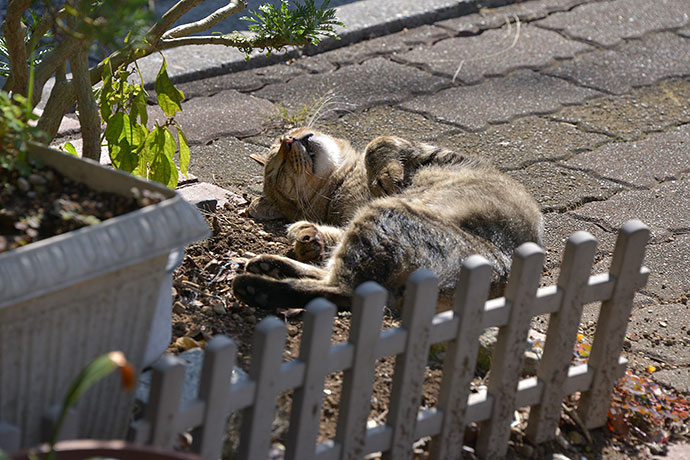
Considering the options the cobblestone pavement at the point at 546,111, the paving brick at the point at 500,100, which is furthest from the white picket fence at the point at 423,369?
the paving brick at the point at 500,100

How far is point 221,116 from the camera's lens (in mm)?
5047

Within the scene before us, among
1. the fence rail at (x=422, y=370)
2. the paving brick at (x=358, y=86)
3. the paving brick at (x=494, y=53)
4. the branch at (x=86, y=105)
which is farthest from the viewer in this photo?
the paving brick at (x=494, y=53)

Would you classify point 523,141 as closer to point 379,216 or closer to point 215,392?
point 379,216

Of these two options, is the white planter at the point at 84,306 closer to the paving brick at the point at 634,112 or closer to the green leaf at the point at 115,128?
the green leaf at the point at 115,128

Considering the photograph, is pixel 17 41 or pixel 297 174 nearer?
pixel 17 41

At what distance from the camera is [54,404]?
168 cm

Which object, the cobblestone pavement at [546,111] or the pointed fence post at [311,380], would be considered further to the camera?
the cobblestone pavement at [546,111]

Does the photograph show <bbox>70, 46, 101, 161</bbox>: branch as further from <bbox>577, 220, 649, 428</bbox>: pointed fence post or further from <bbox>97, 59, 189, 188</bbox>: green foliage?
<bbox>577, 220, 649, 428</bbox>: pointed fence post

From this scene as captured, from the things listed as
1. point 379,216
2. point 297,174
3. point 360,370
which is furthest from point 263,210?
point 360,370

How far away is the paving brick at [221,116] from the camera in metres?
4.84

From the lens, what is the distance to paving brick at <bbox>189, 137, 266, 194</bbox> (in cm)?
432

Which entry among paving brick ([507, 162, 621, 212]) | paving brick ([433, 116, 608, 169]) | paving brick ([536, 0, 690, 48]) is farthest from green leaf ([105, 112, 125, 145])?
paving brick ([536, 0, 690, 48])

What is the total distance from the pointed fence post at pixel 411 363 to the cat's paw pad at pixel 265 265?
1.11 metres

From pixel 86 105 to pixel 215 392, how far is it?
1429 mm
